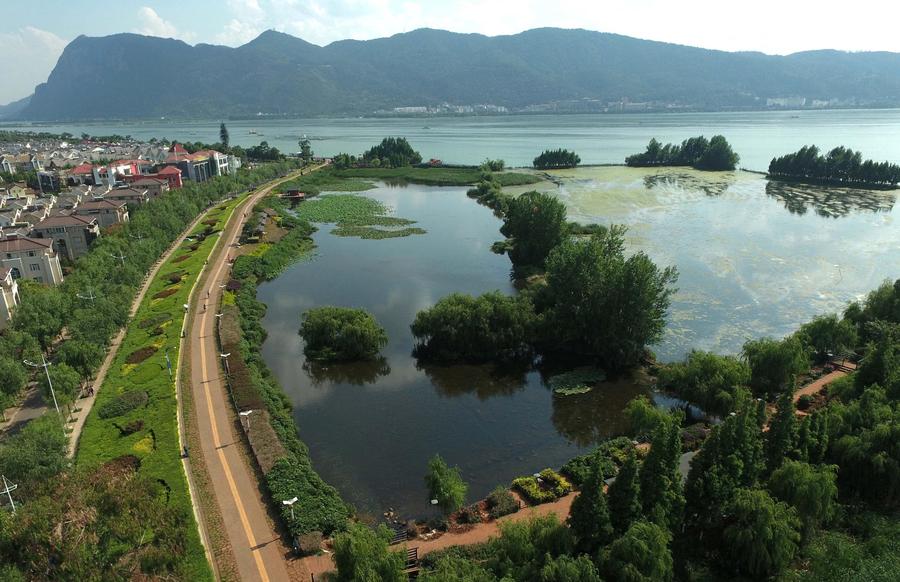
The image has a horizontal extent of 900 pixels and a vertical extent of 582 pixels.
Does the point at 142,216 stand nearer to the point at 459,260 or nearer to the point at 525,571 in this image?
the point at 459,260

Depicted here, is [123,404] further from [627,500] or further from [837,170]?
[837,170]

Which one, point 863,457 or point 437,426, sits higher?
point 863,457

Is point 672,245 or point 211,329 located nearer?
point 211,329

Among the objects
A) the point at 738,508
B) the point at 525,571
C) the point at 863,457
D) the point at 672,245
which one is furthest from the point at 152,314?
the point at 672,245

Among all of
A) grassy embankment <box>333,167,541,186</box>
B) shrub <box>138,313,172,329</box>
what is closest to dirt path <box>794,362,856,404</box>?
shrub <box>138,313,172,329</box>

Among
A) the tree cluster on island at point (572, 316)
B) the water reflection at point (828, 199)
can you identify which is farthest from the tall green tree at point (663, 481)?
the water reflection at point (828, 199)

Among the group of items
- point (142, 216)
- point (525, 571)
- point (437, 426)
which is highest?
point (142, 216)

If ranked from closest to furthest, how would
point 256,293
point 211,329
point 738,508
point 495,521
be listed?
1. point 738,508
2. point 495,521
3. point 211,329
4. point 256,293

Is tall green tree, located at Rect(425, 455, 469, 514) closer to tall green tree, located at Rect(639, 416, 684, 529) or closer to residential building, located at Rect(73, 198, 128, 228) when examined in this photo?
tall green tree, located at Rect(639, 416, 684, 529)

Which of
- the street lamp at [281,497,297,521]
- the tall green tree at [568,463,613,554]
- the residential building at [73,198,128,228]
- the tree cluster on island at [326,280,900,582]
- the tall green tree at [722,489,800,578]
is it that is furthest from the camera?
the residential building at [73,198,128,228]
